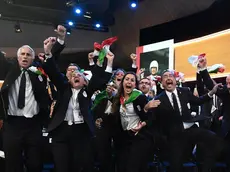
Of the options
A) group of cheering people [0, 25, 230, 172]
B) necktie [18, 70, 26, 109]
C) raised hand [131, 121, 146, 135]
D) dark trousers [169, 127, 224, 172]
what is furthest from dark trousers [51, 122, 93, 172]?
dark trousers [169, 127, 224, 172]

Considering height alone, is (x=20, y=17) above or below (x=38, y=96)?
above

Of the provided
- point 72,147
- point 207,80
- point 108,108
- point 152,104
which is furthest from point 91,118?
point 207,80

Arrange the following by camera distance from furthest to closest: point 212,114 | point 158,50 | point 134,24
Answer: point 134,24
point 158,50
point 212,114

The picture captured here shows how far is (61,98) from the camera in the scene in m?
4.02

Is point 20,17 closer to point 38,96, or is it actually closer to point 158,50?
point 158,50

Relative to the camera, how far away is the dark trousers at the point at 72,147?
384 centimetres

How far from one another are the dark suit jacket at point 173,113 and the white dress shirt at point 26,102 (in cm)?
157

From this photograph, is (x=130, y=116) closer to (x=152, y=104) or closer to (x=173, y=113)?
(x=152, y=104)

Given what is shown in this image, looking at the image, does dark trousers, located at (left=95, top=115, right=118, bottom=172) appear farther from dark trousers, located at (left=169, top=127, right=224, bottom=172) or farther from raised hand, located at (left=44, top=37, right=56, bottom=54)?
raised hand, located at (left=44, top=37, right=56, bottom=54)

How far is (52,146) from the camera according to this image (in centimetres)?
389

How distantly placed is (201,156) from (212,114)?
33.7 inches

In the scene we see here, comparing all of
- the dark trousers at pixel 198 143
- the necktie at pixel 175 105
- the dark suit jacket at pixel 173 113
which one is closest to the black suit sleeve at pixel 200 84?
the dark suit jacket at pixel 173 113

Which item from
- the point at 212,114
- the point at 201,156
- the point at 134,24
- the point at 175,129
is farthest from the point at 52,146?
the point at 134,24

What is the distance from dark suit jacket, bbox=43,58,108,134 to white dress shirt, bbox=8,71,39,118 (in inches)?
9.2
